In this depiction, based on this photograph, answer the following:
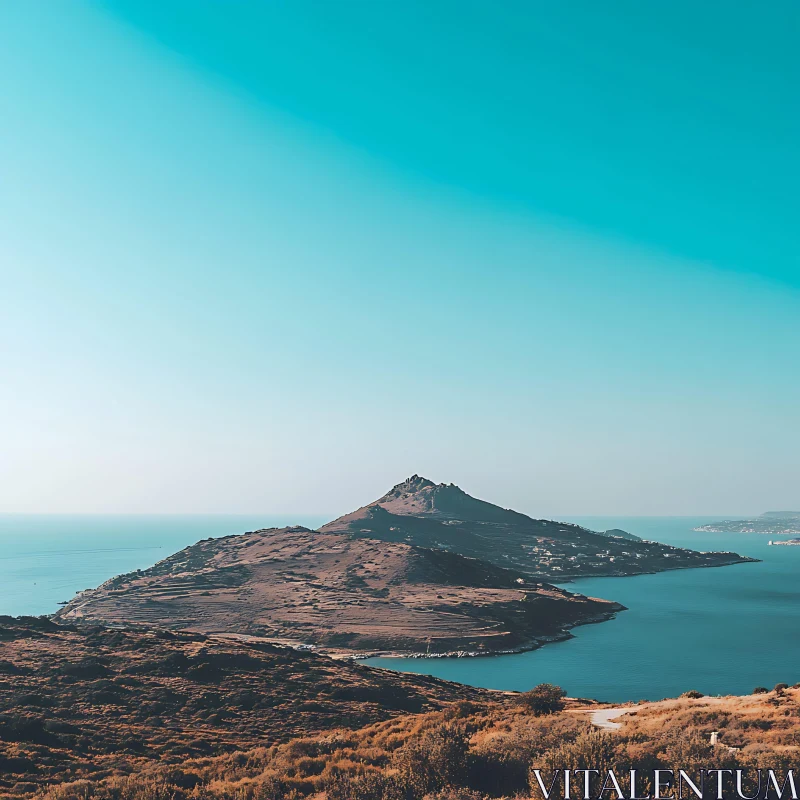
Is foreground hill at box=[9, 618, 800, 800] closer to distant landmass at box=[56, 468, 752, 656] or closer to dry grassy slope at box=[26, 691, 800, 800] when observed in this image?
dry grassy slope at box=[26, 691, 800, 800]

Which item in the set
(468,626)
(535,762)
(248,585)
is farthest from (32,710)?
(248,585)

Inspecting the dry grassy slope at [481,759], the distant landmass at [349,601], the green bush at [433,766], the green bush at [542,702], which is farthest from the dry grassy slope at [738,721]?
the distant landmass at [349,601]

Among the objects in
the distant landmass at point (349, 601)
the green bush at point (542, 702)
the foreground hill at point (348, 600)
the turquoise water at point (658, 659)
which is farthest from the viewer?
the foreground hill at point (348, 600)

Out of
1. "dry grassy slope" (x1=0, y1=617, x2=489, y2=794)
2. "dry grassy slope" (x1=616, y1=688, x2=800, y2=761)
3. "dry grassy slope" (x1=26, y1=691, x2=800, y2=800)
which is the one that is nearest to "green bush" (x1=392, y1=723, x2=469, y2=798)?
"dry grassy slope" (x1=26, y1=691, x2=800, y2=800)

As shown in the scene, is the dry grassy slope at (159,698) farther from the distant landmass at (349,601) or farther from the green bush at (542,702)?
the distant landmass at (349,601)

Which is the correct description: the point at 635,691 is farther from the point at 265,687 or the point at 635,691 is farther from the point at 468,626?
the point at 265,687
